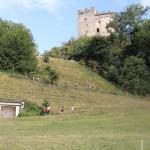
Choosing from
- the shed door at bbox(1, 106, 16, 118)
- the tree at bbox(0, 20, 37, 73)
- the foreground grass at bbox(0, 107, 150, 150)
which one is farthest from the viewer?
the tree at bbox(0, 20, 37, 73)

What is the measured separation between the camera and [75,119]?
5309cm

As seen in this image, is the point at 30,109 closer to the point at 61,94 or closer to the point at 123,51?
the point at 61,94

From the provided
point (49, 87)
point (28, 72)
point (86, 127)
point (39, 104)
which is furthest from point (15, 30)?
point (86, 127)

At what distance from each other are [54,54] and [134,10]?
26138 millimetres

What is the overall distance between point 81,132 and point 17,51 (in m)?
61.9

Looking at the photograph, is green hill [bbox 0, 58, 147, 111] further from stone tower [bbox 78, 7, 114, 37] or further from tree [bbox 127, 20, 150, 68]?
stone tower [bbox 78, 7, 114, 37]

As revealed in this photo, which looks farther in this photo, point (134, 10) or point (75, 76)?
point (134, 10)

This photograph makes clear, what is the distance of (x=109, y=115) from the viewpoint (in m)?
56.1

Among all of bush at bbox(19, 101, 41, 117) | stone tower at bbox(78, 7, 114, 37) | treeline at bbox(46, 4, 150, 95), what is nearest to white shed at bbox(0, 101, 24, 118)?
bush at bbox(19, 101, 41, 117)

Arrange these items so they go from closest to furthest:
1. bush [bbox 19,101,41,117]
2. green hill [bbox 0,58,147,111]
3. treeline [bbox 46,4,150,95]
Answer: bush [bbox 19,101,41,117], green hill [bbox 0,58,147,111], treeline [bbox 46,4,150,95]

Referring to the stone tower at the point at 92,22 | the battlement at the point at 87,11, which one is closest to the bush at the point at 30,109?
the stone tower at the point at 92,22

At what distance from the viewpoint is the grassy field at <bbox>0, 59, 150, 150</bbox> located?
3023cm

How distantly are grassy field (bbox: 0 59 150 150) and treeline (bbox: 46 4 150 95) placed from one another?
2.97m

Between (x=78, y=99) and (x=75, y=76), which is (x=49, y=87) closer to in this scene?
(x=78, y=99)
